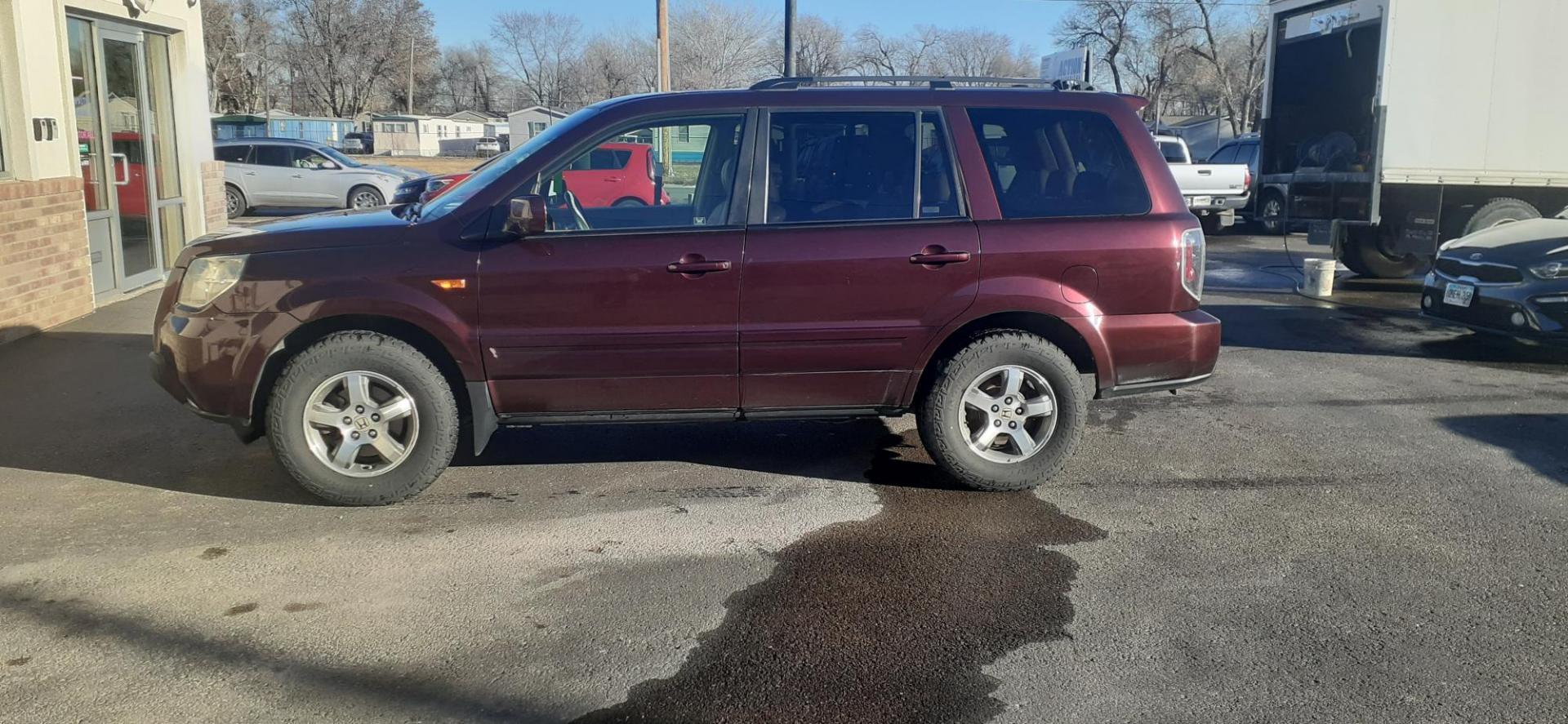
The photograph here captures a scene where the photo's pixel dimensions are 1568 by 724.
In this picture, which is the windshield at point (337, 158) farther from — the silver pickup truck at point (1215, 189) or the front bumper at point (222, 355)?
the front bumper at point (222, 355)

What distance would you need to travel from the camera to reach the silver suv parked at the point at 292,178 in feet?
72.0

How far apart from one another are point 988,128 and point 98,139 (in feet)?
27.8

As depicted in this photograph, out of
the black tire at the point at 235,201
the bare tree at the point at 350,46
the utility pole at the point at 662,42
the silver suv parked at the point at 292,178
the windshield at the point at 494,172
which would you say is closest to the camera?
the windshield at the point at 494,172

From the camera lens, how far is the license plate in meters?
9.08

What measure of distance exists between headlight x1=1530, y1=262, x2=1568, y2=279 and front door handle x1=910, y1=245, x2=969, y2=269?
571 centimetres

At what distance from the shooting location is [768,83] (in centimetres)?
583

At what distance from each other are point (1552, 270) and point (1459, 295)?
2.19ft

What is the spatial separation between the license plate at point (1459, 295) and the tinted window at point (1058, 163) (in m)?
4.98

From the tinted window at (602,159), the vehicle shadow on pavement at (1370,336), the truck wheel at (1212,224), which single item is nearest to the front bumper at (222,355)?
the tinted window at (602,159)

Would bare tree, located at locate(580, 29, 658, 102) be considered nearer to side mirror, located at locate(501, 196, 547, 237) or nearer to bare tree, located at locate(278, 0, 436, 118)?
bare tree, located at locate(278, 0, 436, 118)

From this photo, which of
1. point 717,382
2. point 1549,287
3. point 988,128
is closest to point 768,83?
point 988,128

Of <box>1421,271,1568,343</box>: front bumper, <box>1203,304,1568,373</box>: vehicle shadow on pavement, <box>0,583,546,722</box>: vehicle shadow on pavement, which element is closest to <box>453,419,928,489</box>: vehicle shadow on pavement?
<box>0,583,546,722</box>: vehicle shadow on pavement

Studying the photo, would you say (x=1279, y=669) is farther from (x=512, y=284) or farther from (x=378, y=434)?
(x=378, y=434)

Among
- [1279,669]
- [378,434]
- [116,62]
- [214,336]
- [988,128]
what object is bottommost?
[1279,669]
